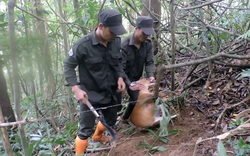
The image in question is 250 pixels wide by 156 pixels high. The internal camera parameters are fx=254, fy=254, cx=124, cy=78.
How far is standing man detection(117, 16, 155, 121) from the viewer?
11.1ft

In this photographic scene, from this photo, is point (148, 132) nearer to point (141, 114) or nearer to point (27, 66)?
point (141, 114)

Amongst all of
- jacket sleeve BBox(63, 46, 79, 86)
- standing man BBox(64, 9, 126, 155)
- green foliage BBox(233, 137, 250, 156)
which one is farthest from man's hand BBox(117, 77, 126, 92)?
green foliage BBox(233, 137, 250, 156)

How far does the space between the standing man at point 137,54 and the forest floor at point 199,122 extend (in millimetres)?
578

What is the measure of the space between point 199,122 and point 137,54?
128cm

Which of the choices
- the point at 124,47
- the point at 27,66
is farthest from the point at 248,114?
the point at 27,66

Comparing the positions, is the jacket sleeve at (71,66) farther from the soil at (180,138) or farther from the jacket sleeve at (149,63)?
the jacket sleeve at (149,63)

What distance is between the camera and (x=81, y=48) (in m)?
2.95

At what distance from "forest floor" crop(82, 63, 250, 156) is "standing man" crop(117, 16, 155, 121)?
58 cm

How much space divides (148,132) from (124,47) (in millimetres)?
1248

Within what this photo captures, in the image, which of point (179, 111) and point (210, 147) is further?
point (179, 111)

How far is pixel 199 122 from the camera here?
130 inches

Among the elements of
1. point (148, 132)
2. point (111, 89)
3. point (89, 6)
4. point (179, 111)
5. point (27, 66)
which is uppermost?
point (89, 6)

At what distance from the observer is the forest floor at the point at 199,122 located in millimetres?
2850

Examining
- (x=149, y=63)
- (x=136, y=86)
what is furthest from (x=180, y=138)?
(x=149, y=63)
